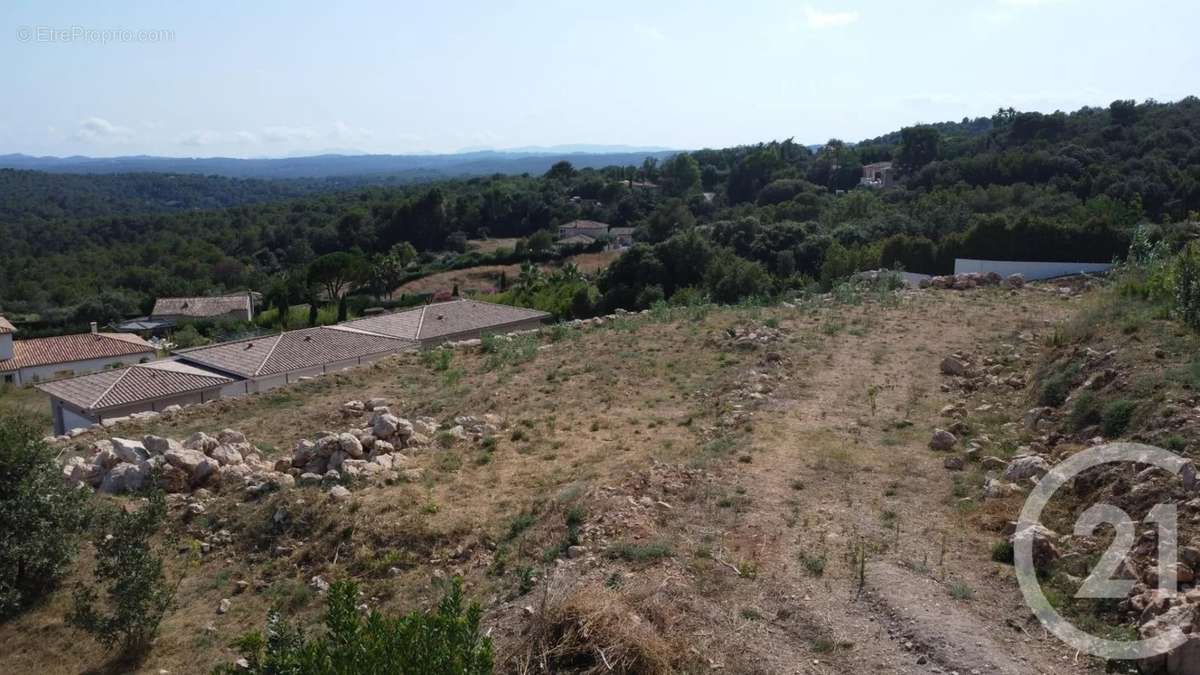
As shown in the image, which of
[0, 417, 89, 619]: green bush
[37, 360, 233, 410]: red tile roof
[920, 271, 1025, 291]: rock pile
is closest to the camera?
[0, 417, 89, 619]: green bush

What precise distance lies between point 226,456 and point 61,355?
30.8m

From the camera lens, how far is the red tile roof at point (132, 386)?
18.5m

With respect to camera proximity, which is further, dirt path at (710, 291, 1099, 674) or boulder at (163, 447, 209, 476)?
boulder at (163, 447, 209, 476)

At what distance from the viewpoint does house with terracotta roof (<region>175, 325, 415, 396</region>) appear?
20234 mm

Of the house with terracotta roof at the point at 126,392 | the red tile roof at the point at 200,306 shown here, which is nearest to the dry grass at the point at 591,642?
the house with terracotta roof at the point at 126,392

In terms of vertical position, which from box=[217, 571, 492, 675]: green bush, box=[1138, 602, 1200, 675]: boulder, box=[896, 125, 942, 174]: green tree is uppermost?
Result: box=[896, 125, 942, 174]: green tree

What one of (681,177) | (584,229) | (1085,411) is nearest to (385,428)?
(1085,411)

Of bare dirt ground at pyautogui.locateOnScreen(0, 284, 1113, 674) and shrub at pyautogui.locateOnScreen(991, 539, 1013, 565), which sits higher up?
shrub at pyautogui.locateOnScreen(991, 539, 1013, 565)

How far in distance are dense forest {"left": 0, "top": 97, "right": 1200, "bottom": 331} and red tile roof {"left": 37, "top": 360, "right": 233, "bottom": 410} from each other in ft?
57.1

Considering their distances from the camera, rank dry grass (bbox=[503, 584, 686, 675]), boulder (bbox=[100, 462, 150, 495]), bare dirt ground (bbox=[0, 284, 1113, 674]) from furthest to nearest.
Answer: boulder (bbox=[100, 462, 150, 495]) → bare dirt ground (bbox=[0, 284, 1113, 674]) → dry grass (bbox=[503, 584, 686, 675])

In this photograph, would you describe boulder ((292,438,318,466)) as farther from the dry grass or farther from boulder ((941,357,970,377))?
boulder ((941,357,970,377))

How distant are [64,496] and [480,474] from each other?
465 centimetres

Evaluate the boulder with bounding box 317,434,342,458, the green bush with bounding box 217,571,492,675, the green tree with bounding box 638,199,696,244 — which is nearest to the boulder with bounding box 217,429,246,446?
the boulder with bounding box 317,434,342,458

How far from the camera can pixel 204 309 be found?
5259 cm
